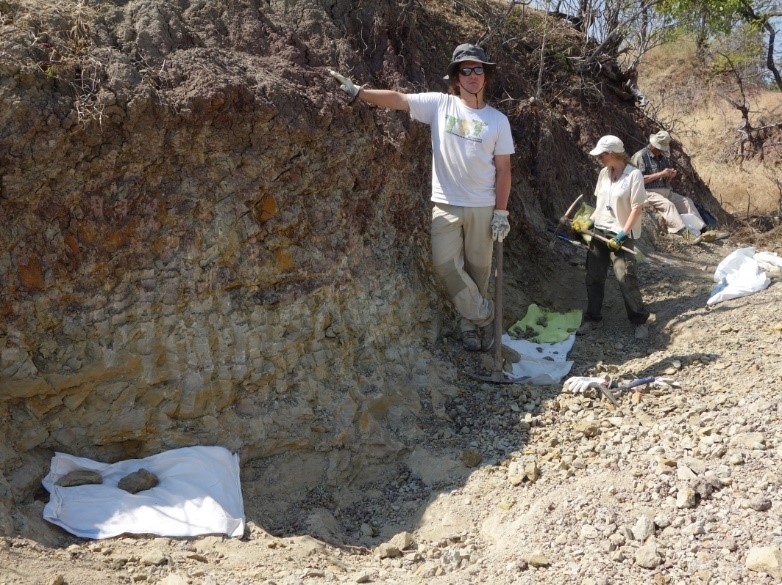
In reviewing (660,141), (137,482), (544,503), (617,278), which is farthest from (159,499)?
(660,141)

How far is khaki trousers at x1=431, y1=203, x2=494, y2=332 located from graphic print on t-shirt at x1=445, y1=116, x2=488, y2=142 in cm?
43

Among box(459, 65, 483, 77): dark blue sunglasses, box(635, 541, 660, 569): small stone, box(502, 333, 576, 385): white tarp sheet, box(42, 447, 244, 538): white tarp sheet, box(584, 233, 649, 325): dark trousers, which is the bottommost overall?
box(42, 447, 244, 538): white tarp sheet

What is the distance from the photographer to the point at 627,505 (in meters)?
3.54

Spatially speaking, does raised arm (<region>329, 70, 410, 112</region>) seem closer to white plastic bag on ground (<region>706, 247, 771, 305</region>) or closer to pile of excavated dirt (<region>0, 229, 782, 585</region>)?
pile of excavated dirt (<region>0, 229, 782, 585</region>)

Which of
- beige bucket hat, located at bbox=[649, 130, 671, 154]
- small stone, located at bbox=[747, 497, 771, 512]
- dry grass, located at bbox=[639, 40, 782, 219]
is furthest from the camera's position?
dry grass, located at bbox=[639, 40, 782, 219]

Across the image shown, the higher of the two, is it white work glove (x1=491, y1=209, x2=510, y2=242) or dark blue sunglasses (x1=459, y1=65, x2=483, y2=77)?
dark blue sunglasses (x1=459, y1=65, x2=483, y2=77)

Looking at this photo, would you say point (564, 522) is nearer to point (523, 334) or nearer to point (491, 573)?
point (491, 573)

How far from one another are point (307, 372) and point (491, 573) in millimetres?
1581

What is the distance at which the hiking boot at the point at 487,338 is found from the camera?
5254 millimetres

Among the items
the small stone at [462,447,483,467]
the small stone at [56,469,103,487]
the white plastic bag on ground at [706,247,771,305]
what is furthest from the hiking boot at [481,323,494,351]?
the small stone at [56,469,103,487]

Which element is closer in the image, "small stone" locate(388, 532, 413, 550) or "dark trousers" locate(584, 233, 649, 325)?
"small stone" locate(388, 532, 413, 550)

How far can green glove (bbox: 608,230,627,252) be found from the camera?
5543 millimetres

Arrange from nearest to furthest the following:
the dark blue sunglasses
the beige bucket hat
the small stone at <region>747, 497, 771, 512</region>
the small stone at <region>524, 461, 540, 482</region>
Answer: the small stone at <region>747, 497, 771, 512</region> → the small stone at <region>524, 461, 540, 482</region> → the dark blue sunglasses → the beige bucket hat

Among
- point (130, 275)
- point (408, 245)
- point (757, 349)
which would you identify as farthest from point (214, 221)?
point (757, 349)
